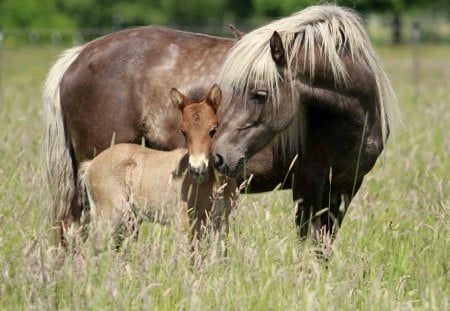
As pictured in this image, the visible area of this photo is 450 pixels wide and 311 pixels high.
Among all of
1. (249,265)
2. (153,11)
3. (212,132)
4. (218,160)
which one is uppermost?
(212,132)

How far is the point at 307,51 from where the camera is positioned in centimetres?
477

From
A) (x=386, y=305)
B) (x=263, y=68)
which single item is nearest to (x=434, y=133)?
(x=263, y=68)

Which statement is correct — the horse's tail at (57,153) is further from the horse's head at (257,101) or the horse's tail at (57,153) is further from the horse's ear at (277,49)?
the horse's ear at (277,49)

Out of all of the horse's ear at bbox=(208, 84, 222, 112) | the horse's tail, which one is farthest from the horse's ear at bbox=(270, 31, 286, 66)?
the horse's tail

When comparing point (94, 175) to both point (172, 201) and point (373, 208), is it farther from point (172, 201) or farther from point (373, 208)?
point (373, 208)

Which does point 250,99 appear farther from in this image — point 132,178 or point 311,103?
point 132,178

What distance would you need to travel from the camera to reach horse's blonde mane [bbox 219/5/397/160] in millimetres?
4695

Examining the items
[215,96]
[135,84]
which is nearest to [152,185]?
[215,96]

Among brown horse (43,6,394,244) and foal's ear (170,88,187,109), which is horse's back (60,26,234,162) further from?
foal's ear (170,88,187,109)

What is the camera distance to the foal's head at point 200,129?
14.4ft

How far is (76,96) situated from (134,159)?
2.74 feet

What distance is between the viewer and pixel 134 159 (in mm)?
5020

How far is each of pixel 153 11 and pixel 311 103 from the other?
44586 mm

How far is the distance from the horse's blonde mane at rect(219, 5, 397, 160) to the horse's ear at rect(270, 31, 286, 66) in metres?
0.03
